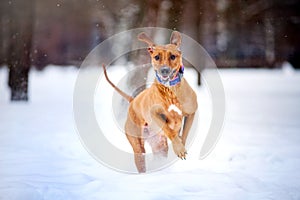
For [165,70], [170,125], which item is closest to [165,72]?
[165,70]

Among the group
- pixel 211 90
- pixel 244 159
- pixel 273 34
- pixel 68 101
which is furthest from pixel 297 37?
pixel 211 90

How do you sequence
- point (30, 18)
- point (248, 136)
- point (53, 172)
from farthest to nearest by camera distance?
point (30, 18)
point (248, 136)
point (53, 172)

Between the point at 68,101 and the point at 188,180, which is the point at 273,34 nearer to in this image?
the point at 68,101

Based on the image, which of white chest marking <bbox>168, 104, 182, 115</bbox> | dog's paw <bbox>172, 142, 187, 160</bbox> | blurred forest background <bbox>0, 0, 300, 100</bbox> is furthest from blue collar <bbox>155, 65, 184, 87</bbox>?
blurred forest background <bbox>0, 0, 300, 100</bbox>

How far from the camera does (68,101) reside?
10.7m

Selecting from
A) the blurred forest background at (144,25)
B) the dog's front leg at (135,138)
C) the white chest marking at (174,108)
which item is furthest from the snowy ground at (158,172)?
the blurred forest background at (144,25)

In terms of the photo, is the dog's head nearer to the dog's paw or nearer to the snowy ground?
the dog's paw

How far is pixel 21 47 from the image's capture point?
978cm

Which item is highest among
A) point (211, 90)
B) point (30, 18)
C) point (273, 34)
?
point (273, 34)

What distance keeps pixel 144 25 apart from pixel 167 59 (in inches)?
119

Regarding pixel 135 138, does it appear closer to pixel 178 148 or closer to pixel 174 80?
pixel 178 148

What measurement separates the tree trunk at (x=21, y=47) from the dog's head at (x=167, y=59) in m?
7.91

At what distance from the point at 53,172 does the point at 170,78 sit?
2.00 metres

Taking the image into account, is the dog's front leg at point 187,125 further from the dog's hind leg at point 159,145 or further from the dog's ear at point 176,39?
the dog's ear at point 176,39
